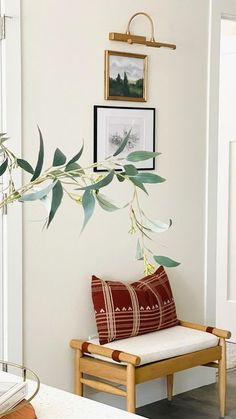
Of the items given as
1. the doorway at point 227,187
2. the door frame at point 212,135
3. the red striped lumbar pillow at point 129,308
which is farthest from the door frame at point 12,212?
the doorway at point 227,187

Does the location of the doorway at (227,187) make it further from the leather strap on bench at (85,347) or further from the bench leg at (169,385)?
the leather strap on bench at (85,347)

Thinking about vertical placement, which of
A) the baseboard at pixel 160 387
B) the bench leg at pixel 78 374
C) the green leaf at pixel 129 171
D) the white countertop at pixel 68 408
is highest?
the green leaf at pixel 129 171

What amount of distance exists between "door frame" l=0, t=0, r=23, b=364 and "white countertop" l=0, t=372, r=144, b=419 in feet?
4.82

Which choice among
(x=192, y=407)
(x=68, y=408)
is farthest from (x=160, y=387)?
(x=68, y=408)

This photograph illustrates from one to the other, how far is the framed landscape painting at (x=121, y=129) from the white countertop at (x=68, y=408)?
6.12ft

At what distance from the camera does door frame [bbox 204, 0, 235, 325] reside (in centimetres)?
430

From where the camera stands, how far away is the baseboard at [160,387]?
3.89 meters

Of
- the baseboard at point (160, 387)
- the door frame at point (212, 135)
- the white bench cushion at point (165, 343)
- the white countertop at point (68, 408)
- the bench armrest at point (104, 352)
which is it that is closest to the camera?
the white countertop at point (68, 408)

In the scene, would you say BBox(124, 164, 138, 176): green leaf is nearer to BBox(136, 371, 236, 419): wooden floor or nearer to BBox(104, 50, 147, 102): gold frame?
BBox(104, 50, 147, 102): gold frame

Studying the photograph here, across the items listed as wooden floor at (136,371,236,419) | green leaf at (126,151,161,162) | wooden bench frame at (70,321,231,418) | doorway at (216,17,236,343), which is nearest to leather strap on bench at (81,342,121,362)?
wooden bench frame at (70,321,231,418)

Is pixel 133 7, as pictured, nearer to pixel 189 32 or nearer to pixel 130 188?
pixel 189 32

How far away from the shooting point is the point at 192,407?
412 centimetres

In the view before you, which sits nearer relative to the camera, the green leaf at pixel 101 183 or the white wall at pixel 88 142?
the green leaf at pixel 101 183

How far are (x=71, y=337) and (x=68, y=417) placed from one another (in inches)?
75.7
